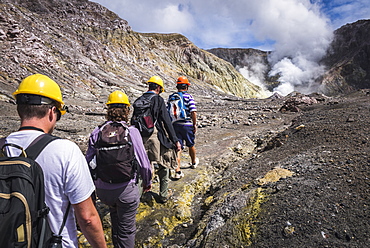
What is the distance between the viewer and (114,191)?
7.32 feet

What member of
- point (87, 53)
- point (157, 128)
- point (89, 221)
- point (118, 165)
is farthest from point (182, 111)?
point (87, 53)

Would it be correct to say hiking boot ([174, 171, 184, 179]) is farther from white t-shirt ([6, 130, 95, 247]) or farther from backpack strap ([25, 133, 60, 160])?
backpack strap ([25, 133, 60, 160])

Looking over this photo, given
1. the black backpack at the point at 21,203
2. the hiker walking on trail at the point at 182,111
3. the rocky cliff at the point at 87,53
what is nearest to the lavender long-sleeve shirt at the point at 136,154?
the black backpack at the point at 21,203

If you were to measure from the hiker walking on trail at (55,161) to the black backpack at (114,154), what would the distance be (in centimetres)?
72

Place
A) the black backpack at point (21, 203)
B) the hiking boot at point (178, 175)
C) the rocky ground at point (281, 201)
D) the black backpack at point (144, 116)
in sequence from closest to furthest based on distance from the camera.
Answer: the black backpack at point (21, 203)
the rocky ground at point (281, 201)
the black backpack at point (144, 116)
the hiking boot at point (178, 175)

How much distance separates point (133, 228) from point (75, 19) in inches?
1924

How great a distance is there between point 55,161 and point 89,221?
46 cm

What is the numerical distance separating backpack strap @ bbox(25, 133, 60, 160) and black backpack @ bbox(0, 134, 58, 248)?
29mm

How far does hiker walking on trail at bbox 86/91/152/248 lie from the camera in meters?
2.10

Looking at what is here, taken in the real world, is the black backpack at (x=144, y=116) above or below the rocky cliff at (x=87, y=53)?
below

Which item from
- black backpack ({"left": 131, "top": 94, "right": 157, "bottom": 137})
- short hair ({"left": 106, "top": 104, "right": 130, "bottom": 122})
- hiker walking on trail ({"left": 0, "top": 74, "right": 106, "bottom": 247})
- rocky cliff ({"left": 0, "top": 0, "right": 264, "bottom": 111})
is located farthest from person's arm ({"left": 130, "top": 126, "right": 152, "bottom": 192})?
rocky cliff ({"left": 0, "top": 0, "right": 264, "bottom": 111})

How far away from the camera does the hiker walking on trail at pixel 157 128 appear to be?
3.16m

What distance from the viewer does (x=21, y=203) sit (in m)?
0.96

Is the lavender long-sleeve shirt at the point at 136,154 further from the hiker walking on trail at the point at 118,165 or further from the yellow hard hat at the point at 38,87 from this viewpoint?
the yellow hard hat at the point at 38,87
